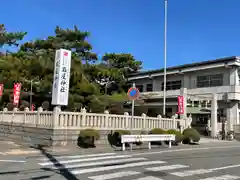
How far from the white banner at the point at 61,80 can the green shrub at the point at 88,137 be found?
71.2 inches

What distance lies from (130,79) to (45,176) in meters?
32.9

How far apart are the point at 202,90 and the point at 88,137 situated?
19566 millimetres

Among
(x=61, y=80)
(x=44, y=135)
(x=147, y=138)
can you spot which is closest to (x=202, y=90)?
(x=147, y=138)

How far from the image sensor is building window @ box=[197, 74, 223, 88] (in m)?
30.1

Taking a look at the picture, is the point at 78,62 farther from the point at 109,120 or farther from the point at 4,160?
the point at 4,160

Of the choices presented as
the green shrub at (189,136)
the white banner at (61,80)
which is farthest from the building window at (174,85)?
the white banner at (61,80)

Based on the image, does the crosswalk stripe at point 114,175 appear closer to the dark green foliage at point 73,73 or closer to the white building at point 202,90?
the dark green foliage at point 73,73

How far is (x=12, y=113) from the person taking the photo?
20.4 metres

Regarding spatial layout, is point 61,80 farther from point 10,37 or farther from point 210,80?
point 10,37

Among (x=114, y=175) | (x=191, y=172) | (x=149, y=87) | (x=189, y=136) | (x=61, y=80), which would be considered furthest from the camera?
(x=149, y=87)

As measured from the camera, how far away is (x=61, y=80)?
15.1m

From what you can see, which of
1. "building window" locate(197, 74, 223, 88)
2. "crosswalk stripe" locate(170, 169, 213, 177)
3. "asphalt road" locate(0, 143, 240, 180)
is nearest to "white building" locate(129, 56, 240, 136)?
"building window" locate(197, 74, 223, 88)

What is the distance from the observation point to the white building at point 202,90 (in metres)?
28.3

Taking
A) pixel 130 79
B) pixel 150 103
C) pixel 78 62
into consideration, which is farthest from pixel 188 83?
pixel 78 62
